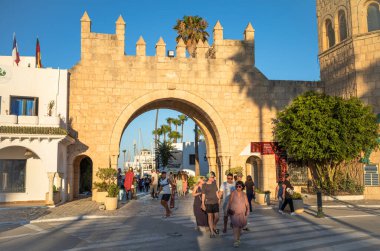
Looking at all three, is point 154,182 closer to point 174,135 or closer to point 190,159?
point 190,159

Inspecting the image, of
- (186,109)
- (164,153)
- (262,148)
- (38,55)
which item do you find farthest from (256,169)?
(164,153)

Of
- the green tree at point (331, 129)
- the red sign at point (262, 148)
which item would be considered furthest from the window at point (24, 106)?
the green tree at point (331, 129)

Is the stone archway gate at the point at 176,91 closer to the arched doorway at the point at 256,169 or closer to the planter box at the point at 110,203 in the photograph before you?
the arched doorway at the point at 256,169

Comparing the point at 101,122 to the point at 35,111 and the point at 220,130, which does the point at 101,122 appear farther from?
the point at 220,130

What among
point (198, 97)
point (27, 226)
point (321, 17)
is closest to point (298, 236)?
point (27, 226)

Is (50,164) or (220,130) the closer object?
(50,164)

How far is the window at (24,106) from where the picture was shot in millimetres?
19422

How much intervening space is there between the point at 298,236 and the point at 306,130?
10709 mm

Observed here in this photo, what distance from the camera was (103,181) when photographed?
2039cm

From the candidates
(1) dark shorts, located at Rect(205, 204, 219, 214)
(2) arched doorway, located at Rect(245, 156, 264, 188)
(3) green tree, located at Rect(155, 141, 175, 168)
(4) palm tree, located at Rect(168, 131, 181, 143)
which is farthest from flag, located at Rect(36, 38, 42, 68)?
(4) palm tree, located at Rect(168, 131, 181, 143)

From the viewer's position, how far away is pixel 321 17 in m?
24.3

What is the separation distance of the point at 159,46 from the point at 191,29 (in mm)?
12027

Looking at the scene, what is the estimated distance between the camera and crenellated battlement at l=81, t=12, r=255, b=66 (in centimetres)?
2175

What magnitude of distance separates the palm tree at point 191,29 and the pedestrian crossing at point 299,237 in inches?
929
